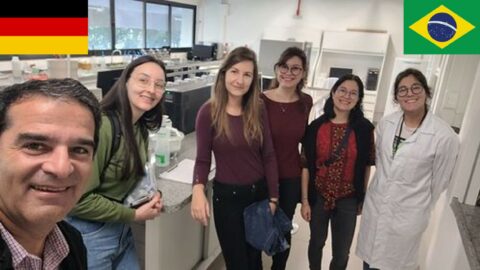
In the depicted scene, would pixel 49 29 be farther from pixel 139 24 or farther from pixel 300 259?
pixel 139 24

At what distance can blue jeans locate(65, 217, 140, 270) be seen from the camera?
121 cm

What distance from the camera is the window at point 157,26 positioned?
253 inches

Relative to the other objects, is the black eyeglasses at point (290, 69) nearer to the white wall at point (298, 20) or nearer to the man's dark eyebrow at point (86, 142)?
the man's dark eyebrow at point (86, 142)

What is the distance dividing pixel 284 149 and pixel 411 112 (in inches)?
24.9

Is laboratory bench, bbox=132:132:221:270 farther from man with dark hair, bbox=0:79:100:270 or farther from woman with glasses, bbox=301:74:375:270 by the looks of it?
man with dark hair, bbox=0:79:100:270

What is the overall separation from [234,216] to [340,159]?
0.62 metres

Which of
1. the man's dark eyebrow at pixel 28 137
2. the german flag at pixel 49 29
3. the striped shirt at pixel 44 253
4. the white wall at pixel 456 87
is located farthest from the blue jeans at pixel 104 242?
the white wall at pixel 456 87

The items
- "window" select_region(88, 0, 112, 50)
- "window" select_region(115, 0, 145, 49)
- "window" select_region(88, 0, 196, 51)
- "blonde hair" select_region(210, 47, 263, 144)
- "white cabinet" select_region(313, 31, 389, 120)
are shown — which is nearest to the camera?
"blonde hair" select_region(210, 47, 263, 144)

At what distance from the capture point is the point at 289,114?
170cm

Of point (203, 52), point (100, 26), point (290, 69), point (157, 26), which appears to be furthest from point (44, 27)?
point (157, 26)

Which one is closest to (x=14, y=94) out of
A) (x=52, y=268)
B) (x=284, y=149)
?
(x=52, y=268)

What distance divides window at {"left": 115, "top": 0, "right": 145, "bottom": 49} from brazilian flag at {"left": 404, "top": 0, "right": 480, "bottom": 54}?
18.4 ft

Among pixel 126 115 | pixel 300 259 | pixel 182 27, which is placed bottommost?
pixel 300 259

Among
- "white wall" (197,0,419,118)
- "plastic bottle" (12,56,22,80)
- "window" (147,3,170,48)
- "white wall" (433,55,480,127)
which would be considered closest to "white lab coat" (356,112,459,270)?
"white wall" (433,55,480,127)
